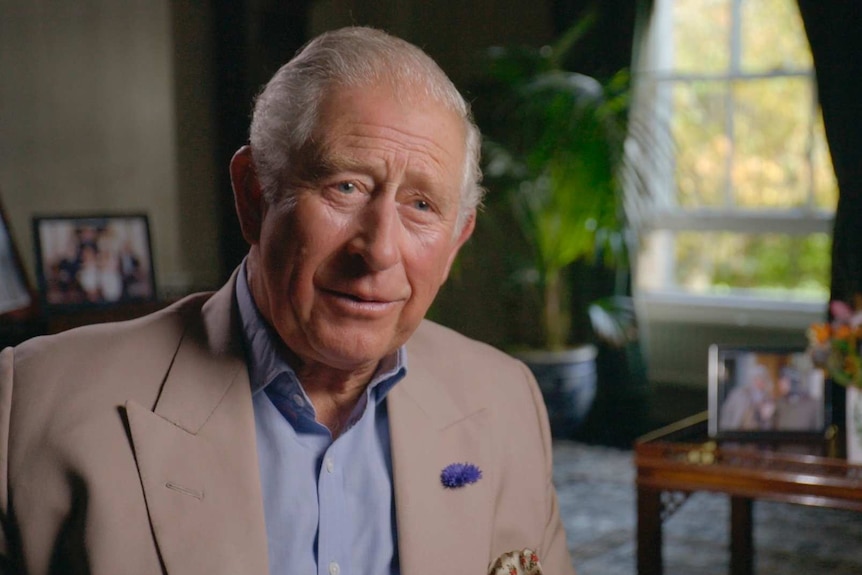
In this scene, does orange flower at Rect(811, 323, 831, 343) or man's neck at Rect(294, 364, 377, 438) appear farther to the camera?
orange flower at Rect(811, 323, 831, 343)

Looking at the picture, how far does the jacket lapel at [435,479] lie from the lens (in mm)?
1170

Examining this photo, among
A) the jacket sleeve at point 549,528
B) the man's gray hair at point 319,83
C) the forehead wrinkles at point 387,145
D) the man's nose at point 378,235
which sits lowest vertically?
the jacket sleeve at point 549,528

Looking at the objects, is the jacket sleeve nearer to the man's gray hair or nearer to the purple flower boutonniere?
the purple flower boutonniere

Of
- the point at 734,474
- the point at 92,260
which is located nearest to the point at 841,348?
the point at 734,474

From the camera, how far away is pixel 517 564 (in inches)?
45.3

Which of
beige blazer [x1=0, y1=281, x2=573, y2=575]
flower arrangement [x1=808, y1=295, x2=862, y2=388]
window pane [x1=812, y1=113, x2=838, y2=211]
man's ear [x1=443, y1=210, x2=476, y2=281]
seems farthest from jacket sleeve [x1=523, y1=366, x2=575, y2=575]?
window pane [x1=812, y1=113, x2=838, y2=211]

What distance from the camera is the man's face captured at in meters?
1.03

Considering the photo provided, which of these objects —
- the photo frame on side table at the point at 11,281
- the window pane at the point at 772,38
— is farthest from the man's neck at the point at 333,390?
the window pane at the point at 772,38

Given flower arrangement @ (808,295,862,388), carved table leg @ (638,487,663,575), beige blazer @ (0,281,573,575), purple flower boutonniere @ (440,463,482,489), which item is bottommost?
carved table leg @ (638,487,663,575)

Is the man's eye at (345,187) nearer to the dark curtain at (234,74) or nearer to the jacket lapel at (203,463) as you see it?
the jacket lapel at (203,463)

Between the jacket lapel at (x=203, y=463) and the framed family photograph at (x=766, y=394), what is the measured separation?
73.8 inches

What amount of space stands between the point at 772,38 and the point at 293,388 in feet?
14.9

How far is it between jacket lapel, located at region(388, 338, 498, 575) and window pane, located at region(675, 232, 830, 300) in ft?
13.7

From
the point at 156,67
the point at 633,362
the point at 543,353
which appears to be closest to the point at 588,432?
the point at 633,362
